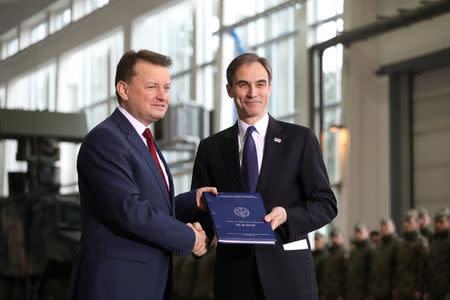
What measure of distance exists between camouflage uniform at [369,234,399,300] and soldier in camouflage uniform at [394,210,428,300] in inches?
6.1

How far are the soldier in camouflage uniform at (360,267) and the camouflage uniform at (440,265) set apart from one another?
1.50 metres

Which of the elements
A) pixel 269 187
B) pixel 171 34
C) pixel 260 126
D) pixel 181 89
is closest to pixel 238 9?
pixel 181 89

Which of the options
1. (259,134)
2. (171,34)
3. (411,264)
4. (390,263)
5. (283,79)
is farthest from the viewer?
(171,34)

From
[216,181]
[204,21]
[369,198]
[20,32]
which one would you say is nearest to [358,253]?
[369,198]

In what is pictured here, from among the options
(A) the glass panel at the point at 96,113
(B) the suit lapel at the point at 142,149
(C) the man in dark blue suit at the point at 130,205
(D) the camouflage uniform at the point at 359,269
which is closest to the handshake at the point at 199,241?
(C) the man in dark blue suit at the point at 130,205

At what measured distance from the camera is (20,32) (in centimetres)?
3125

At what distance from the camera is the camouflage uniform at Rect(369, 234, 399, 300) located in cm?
1144

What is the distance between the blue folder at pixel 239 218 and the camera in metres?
3.08

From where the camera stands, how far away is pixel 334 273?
1269 centimetres

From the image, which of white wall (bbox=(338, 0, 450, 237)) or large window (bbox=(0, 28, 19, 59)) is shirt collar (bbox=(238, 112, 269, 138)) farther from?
large window (bbox=(0, 28, 19, 59))

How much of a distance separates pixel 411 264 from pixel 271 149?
8.08 metres

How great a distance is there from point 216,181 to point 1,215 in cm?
788

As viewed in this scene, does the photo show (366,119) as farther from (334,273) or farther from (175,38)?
(175,38)

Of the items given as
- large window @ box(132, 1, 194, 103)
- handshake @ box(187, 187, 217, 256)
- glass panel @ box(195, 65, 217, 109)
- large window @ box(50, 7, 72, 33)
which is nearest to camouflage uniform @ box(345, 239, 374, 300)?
handshake @ box(187, 187, 217, 256)
